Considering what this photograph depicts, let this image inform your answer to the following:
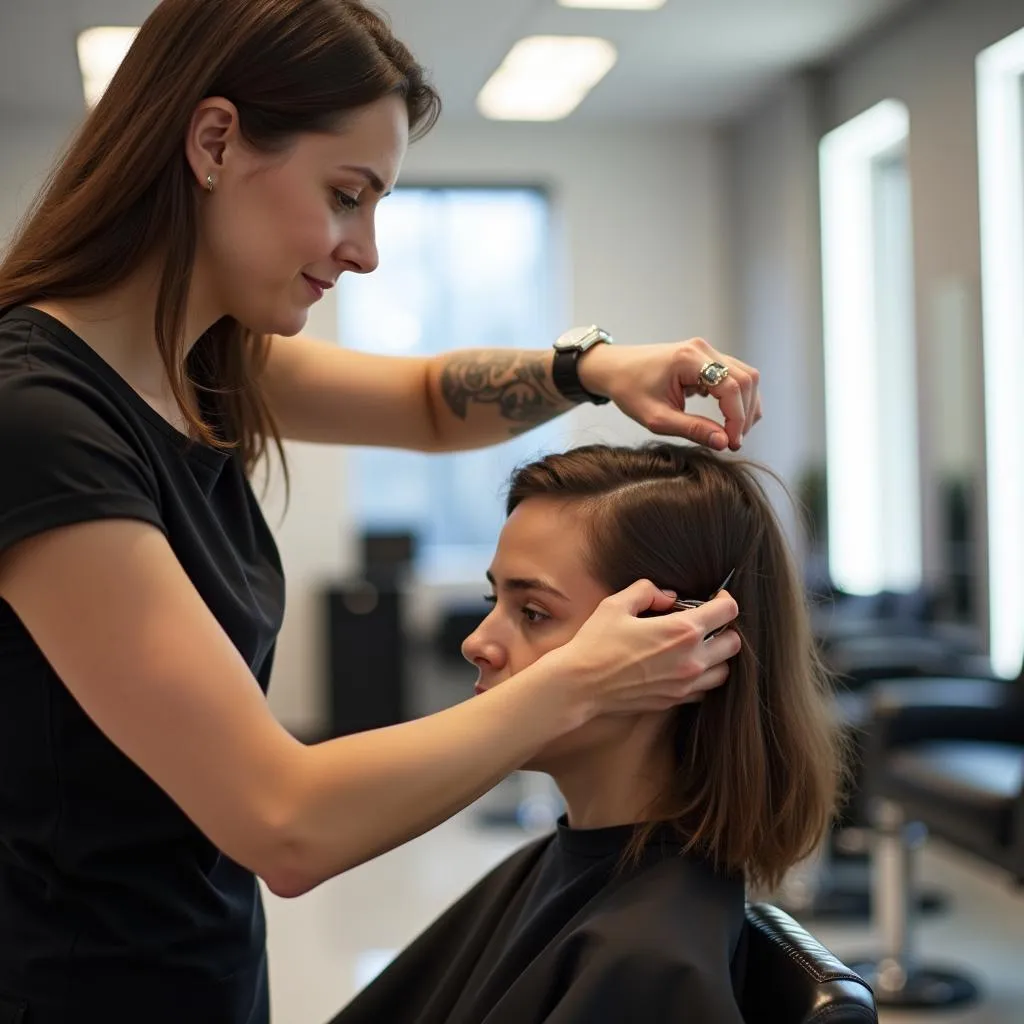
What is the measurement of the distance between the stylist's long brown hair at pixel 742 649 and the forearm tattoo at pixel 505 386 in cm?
15

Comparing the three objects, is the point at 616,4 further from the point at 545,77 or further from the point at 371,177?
the point at 371,177

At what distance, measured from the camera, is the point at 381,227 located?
739 centimetres

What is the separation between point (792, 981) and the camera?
121cm

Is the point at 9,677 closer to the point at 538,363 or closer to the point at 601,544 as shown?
the point at 601,544

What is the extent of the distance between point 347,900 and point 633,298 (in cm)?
392

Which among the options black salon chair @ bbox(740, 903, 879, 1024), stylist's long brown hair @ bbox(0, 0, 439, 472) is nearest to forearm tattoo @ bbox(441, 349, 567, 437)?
stylist's long brown hair @ bbox(0, 0, 439, 472)

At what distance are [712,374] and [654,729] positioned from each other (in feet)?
1.32

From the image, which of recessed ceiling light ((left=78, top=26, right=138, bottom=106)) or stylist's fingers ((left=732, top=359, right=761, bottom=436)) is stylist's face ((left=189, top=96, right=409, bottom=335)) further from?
recessed ceiling light ((left=78, top=26, right=138, bottom=106))

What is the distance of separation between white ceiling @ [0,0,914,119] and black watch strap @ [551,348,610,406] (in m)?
2.94

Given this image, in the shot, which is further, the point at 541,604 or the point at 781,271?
the point at 781,271

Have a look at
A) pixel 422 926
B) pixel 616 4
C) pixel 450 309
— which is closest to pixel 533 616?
pixel 422 926

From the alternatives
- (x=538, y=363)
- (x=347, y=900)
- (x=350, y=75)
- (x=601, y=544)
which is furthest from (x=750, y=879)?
(x=347, y=900)

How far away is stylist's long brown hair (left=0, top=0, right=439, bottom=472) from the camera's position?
1.17m

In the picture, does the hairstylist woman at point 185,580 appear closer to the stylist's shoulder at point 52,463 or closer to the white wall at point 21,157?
the stylist's shoulder at point 52,463
